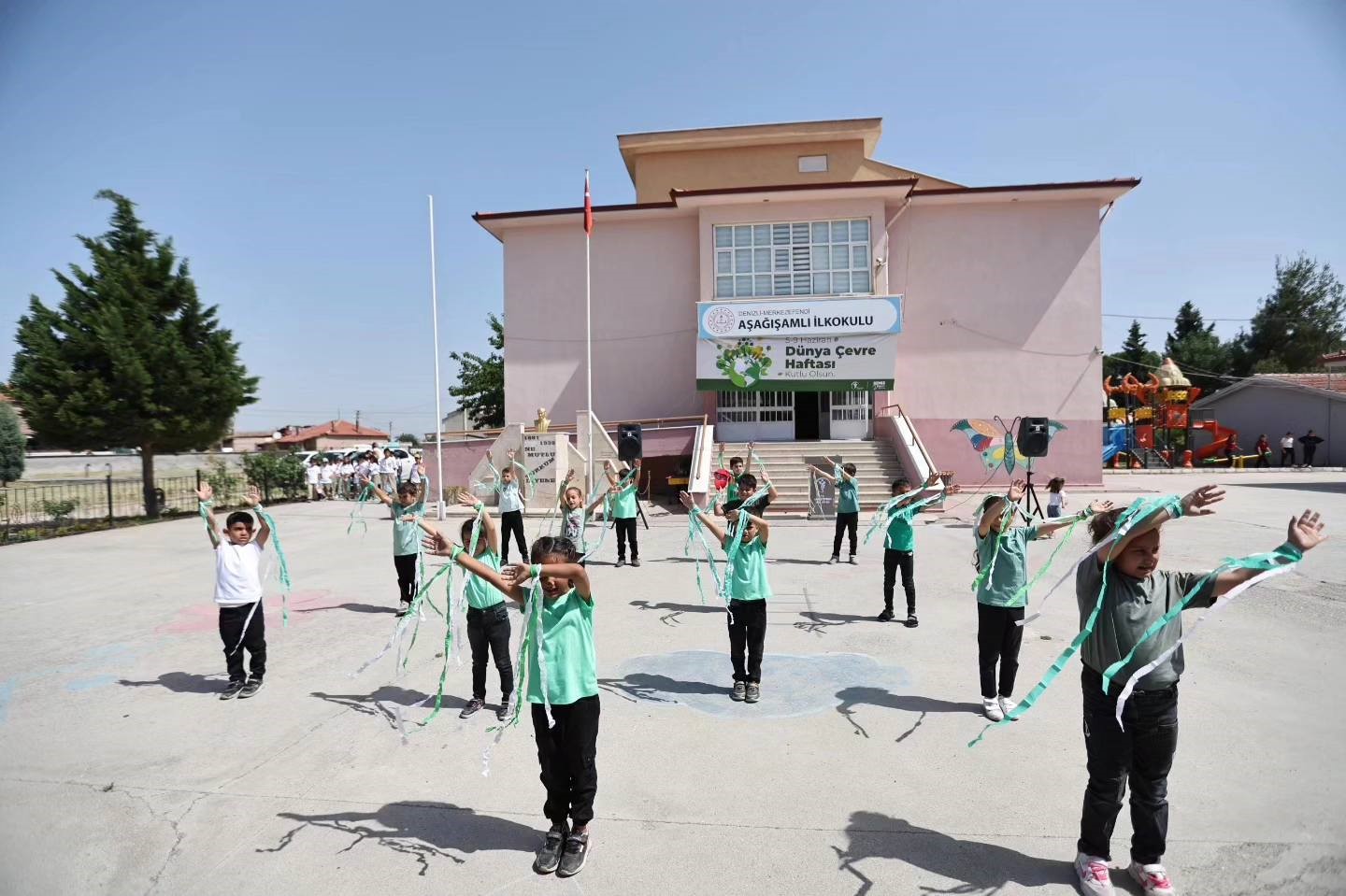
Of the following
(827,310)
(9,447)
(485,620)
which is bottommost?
(485,620)

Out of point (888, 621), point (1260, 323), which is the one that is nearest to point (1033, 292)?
point (888, 621)

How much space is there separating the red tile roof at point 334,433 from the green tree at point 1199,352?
2685 inches

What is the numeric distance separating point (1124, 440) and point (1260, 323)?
25109 millimetres

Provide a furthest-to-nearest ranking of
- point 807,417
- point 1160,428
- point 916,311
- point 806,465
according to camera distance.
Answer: point 1160,428 < point 807,417 < point 916,311 < point 806,465

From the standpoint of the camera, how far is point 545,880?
11.8 ft

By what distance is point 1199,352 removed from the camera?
170ft

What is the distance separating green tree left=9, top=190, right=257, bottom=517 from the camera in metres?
17.7

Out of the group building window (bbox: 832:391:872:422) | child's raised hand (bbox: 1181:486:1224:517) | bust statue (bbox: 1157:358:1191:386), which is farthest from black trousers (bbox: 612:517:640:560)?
bust statue (bbox: 1157:358:1191:386)

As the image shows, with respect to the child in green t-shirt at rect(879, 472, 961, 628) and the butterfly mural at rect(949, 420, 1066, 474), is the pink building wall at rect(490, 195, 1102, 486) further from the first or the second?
the child in green t-shirt at rect(879, 472, 961, 628)

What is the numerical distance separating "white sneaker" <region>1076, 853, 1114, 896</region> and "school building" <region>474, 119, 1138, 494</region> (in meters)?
18.6

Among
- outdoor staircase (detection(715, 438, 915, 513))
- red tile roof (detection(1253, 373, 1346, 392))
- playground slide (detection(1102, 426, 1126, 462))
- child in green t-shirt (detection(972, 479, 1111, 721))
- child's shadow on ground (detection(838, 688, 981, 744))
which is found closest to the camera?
child in green t-shirt (detection(972, 479, 1111, 721))

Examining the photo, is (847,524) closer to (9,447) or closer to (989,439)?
(989,439)

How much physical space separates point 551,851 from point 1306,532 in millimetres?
3755

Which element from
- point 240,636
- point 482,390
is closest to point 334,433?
point 482,390
